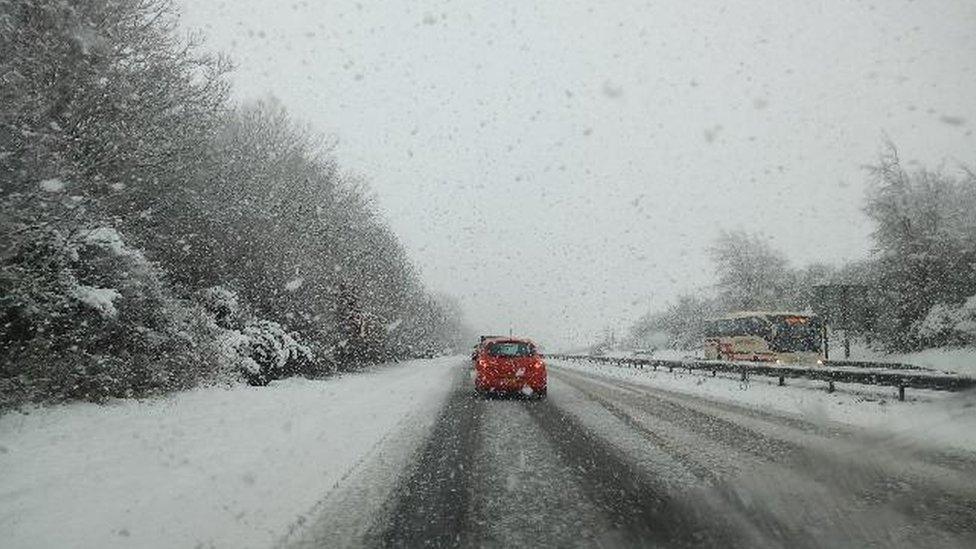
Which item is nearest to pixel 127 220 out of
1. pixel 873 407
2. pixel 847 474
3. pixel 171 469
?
pixel 171 469

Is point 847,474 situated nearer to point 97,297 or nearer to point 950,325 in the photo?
point 97,297

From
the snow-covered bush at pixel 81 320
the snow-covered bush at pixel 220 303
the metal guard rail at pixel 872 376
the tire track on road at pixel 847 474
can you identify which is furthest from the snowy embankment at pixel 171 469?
the metal guard rail at pixel 872 376

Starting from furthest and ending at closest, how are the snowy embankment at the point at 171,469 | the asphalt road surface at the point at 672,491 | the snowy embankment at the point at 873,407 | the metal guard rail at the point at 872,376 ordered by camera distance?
the metal guard rail at the point at 872,376 < the snowy embankment at the point at 873,407 < the snowy embankment at the point at 171,469 < the asphalt road surface at the point at 672,491

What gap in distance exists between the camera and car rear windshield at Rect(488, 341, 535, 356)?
17.6m

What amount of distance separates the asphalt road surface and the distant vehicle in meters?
20.2

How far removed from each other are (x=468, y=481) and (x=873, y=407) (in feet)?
37.2

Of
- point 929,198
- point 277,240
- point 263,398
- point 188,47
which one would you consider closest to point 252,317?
point 277,240

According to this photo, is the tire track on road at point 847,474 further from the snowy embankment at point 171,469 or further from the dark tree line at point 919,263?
the dark tree line at point 919,263

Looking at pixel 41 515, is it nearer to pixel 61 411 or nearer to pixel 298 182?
pixel 61 411

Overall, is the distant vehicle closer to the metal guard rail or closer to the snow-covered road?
the metal guard rail

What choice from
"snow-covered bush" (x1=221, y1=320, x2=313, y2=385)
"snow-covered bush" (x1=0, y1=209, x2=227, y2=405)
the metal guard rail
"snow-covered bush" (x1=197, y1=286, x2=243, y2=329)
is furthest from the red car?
the metal guard rail

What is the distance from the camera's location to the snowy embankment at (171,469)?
16.0 feet

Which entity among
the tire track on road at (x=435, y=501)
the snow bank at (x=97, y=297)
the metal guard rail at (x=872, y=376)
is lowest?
the tire track on road at (x=435, y=501)

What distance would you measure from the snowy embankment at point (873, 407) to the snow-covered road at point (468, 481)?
0.21m
